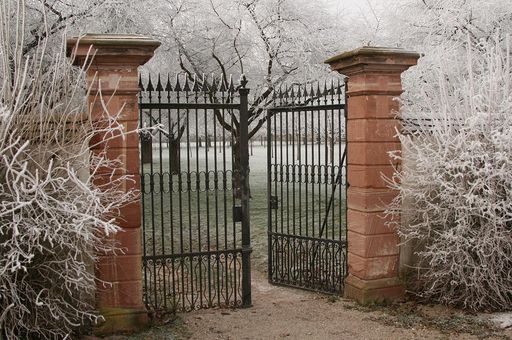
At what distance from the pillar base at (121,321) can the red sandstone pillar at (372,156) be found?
97.3 inches

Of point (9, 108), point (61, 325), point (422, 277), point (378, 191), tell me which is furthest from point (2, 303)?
point (422, 277)

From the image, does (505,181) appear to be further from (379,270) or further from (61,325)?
(61,325)

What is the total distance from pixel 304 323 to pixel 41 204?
308 cm

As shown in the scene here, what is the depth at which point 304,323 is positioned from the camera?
5461 mm

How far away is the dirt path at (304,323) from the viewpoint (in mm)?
5039

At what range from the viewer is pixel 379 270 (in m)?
5.90

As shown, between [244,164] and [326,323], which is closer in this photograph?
[326,323]

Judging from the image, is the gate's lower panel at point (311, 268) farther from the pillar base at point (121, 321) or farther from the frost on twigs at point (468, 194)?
the pillar base at point (121, 321)

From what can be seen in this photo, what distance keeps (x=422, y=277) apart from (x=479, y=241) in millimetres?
980

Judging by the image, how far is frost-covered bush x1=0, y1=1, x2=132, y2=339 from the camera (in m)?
3.60

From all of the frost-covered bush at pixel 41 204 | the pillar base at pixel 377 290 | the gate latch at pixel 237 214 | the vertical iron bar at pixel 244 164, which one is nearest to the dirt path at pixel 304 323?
the pillar base at pixel 377 290

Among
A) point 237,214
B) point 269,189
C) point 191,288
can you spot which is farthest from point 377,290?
point 191,288

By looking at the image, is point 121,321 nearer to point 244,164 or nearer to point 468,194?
point 244,164

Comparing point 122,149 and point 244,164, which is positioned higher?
point 122,149
